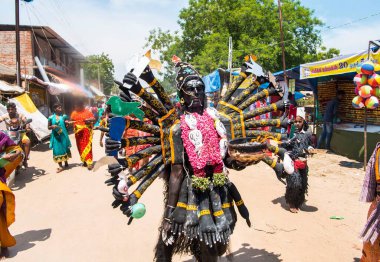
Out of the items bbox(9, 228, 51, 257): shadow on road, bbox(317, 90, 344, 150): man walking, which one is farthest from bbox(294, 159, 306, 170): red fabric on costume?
bbox(317, 90, 344, 150): man walking

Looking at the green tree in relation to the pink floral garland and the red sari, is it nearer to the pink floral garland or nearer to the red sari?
the red sari

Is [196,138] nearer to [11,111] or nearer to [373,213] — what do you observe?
[373,213]

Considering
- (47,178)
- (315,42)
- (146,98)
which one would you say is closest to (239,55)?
(315,42)

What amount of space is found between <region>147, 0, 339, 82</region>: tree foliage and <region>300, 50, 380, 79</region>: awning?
1257cm

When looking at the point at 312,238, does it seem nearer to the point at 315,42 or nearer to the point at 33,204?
the point at 33,204

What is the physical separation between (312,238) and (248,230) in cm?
87

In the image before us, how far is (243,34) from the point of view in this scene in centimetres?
2502

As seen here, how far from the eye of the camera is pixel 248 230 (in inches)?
193

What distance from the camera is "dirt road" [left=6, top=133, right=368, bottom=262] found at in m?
4.23

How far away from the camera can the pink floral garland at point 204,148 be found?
2803 mm

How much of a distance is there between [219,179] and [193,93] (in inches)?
30.3

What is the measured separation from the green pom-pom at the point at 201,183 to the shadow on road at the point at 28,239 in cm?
300

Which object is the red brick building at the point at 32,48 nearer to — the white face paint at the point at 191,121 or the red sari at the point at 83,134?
the red sari at the point at 83,134

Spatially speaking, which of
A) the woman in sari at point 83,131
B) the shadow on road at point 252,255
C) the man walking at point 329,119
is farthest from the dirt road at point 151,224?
the man walking at point 329,119
